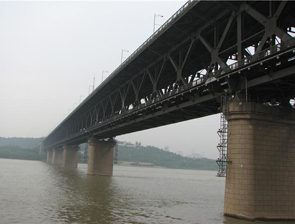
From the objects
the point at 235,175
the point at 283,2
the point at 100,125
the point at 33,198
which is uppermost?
the point at 283,2

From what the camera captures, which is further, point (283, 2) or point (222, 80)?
point (222, 80)

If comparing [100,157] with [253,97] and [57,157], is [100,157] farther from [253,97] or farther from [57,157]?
[57,157]

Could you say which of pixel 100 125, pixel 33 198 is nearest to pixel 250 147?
pixel 33 198

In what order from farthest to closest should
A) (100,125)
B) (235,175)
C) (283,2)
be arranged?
(100,125)
(235,175)
(283,2)

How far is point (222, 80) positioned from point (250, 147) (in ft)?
21.8

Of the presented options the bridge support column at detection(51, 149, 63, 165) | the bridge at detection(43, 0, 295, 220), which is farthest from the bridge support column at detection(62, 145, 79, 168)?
the bridge at detection(43, 0, 295, 220)

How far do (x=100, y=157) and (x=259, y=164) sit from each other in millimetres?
59358

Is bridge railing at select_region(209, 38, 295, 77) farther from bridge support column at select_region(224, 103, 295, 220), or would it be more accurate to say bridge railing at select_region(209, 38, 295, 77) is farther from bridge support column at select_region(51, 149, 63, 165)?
bridge support column at select_region(51, 149, 63, 165)

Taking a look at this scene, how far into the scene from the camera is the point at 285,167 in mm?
24094

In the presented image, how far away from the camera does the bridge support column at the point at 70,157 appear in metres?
126

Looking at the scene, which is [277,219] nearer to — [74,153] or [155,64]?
[155,64]

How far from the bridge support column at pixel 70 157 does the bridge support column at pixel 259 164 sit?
357 feet

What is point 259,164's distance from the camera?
76.0 ft

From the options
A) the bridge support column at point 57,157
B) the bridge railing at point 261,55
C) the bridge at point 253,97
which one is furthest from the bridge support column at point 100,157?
the bridge support column at point 57,157
